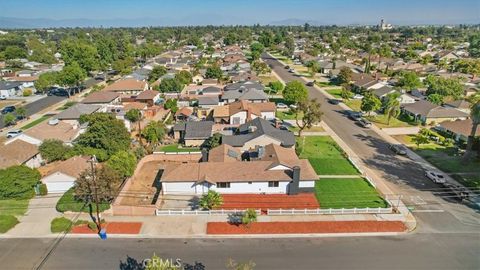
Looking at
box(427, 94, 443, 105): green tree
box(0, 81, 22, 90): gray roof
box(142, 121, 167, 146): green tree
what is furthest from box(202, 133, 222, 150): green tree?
box(0, 81, 22, 90): gray roof

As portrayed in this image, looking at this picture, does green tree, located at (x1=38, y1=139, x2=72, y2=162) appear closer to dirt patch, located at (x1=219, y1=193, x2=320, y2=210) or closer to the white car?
dirt patch, located at (x1=219, y1=193, x2=320, y2=210)

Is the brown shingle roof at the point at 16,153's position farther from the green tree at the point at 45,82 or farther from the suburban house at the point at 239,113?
the green tree at the point at 45,82

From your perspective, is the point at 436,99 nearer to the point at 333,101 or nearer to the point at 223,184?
the point at 333,101

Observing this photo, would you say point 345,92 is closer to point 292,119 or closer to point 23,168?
point 292,119

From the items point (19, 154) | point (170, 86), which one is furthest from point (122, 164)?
point (170, 86)

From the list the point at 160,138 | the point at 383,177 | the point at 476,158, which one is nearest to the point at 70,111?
the point at 160,138

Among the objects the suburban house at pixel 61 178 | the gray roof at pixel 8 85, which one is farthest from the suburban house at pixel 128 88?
the suburban house at pixel 61 178
